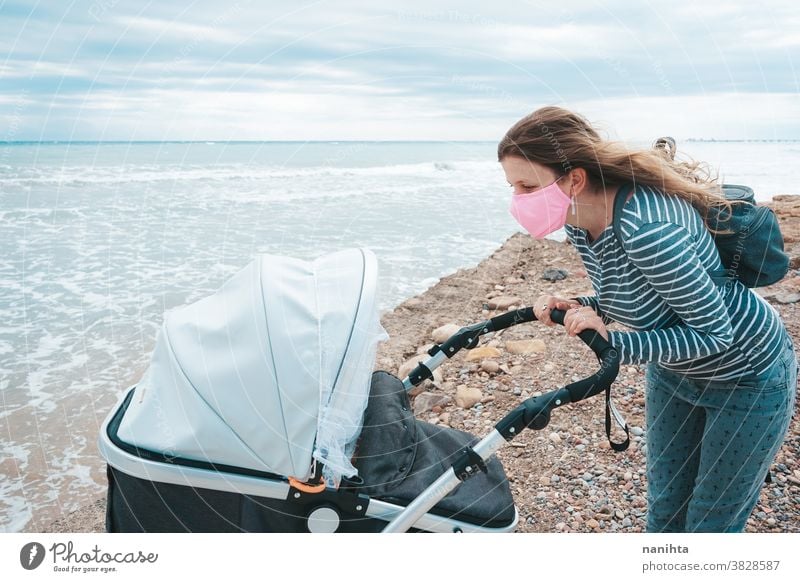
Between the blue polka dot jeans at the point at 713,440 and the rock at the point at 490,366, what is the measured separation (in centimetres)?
203

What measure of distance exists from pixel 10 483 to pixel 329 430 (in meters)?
2.52

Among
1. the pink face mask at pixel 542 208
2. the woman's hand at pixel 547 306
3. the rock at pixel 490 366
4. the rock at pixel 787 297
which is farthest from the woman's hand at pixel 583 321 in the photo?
the rock at pixel 787 297

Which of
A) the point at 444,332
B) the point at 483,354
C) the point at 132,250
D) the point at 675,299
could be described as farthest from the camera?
the point at 132,250

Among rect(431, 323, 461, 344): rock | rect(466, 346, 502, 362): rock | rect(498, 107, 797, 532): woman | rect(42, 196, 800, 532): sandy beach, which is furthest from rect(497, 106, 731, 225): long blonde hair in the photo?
rect(431, 323, 461, 344): rock

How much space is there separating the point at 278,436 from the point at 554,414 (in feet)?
7.35

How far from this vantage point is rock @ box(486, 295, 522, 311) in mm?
5512

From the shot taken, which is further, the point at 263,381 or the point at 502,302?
the point at 502,302

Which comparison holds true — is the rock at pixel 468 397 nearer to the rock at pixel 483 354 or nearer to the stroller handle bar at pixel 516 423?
the rock at pixel 483 354

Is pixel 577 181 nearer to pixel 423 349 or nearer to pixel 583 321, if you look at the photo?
pixel 583 321

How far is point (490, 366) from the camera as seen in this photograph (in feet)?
13.9

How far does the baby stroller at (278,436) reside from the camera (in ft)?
6.05

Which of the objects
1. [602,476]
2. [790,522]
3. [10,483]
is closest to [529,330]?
[602,476]

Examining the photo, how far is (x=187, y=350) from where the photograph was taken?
1942 millimetres

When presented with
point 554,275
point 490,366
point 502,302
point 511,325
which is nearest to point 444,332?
point 490,366
